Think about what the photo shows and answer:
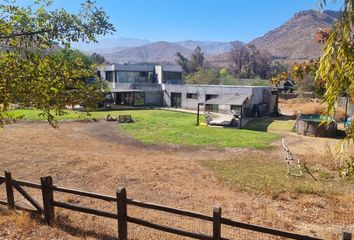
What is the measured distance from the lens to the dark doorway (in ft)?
152

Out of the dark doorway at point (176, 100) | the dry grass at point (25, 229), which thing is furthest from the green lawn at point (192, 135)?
the dark doorway at point (176, 100)

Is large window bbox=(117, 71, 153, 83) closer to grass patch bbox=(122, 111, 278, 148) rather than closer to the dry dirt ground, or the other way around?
grass patch bbox=(122, 111, 278, 148)

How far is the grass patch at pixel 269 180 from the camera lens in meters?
12.3

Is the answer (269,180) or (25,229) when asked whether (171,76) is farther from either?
(25,229)

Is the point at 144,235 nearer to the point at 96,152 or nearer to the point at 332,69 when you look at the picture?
the point at 332,69

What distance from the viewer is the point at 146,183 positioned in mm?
13016

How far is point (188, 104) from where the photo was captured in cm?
4475

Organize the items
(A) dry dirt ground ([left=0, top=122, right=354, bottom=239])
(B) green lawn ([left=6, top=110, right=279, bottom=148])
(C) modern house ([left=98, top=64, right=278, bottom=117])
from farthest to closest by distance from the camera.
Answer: (C) modern house ([left=98, top=64, right=278, bottom=117]) → (B) green lawn ([left=6, top=110, right=279, bottom=148]) → (A) dry dirt ground ([left=0, top=122, right=354, bottom=239])

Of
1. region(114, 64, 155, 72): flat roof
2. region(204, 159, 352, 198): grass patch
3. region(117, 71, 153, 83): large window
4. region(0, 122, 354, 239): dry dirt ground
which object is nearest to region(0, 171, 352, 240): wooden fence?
region(0, 122, 354, 239): dry dirt ground

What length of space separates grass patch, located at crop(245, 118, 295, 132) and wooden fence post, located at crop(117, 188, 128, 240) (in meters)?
23.4

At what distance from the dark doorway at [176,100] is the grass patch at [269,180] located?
98.6 feet

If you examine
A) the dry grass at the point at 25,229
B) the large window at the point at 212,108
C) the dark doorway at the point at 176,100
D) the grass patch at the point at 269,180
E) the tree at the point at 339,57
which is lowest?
the grass patch at the point at 269,180

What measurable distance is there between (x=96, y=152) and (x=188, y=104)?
2688 cm

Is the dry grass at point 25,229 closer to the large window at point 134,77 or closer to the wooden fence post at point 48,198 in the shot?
the wooden fence post at point 48,198
